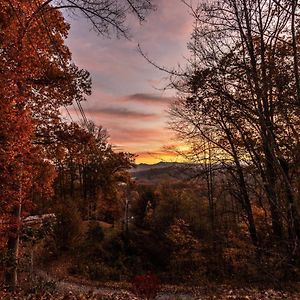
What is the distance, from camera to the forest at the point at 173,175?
462cm

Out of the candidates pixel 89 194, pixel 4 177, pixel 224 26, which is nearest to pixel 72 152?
pixel 4 177

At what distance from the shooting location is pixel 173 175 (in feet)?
44.9

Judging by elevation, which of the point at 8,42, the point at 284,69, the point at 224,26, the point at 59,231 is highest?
the point at 8,42

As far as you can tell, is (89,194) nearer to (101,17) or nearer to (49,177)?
(49,177)

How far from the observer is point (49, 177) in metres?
12.1

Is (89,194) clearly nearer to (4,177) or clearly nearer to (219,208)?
Result: (219,208)

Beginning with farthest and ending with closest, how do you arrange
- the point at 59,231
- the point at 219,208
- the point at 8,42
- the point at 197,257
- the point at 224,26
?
1. the point at 219,208
2. the point at 59,231
3. the point at 197,257
4. the point at 8,42
5. the point at 224,26

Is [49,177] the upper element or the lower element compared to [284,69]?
lower

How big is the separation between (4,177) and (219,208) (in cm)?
1987

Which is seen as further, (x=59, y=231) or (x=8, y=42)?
(x=59, y=231)

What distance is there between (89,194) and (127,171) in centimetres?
456

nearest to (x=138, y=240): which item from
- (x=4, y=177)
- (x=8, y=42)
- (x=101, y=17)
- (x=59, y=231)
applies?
(x=59, y=231)

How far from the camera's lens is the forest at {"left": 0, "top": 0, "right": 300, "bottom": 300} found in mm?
4621

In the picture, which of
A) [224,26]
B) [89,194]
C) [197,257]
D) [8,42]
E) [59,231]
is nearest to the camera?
[224,26]
